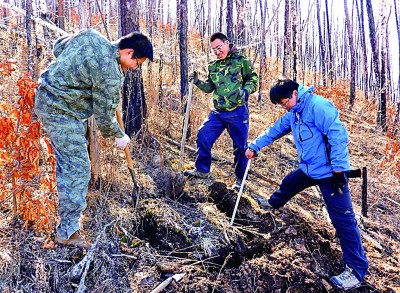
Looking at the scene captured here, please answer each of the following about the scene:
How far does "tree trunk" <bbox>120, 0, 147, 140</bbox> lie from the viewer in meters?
4.58

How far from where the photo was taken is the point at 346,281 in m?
2.98

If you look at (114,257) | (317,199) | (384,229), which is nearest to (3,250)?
(114,257)

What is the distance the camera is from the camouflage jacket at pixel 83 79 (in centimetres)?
250

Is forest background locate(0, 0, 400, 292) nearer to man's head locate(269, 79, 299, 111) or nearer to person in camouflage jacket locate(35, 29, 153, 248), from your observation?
person in camouflage jacket locate(35, 29, 153, 248)

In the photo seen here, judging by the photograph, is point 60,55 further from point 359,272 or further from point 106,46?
point 359,272

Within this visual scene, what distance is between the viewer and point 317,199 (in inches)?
176

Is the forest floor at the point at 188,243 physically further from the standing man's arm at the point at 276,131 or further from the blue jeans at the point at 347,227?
the standing man's arm at the point at 276,131

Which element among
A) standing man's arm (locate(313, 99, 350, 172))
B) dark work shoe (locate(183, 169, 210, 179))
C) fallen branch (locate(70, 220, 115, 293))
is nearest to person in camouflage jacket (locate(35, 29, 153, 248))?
fallen branch (locate(70, 220, 115, 293))

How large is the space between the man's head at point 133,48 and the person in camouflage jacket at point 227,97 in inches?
62.7

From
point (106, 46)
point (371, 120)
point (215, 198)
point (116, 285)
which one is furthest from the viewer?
point (371, 120)

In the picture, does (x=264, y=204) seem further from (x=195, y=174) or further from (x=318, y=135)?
(x=318, y=135)

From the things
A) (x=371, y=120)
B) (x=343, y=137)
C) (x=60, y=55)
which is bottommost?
(x=371, y=120)

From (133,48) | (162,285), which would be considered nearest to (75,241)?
(162,285)

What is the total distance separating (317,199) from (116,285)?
279cm
